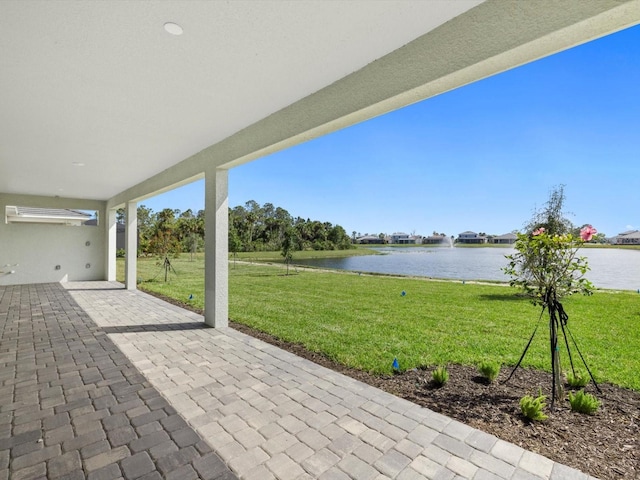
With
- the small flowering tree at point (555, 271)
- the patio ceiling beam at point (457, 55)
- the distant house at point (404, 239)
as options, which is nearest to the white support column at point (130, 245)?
the patio ceiling beam at point (457, 55)

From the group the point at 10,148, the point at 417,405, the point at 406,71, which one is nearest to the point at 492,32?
the point at 406,71

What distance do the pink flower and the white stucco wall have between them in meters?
13.7

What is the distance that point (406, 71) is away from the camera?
8.57 ft

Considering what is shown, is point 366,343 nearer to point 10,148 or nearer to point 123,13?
point 123,13

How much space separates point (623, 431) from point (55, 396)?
4.97 meters

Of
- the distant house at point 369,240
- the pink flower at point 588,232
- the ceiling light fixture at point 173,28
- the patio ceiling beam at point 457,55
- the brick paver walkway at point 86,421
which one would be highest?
the ceiling light fixture at point 173,28

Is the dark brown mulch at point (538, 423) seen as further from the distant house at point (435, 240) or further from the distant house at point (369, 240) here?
the distant house at point (369, 240)

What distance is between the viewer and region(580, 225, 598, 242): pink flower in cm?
279

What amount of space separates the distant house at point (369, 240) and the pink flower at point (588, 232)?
37.7m

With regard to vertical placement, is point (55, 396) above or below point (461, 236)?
below

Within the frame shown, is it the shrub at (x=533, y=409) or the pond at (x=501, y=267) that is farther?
the pond at (x=501, y=267)

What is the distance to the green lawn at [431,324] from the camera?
4289 millimetres

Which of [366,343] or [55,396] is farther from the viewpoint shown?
[366,343]

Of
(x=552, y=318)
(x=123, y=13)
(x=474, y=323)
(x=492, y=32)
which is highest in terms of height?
(x=123, y=13)
